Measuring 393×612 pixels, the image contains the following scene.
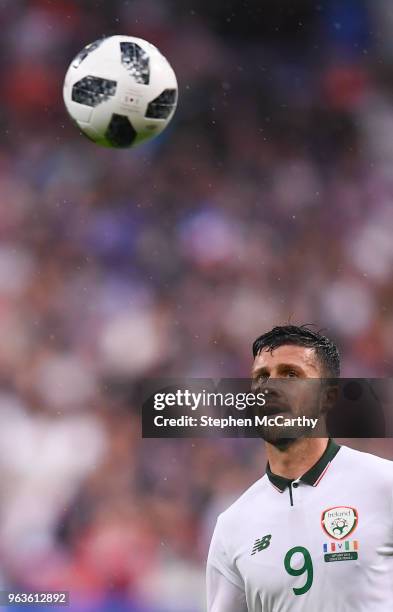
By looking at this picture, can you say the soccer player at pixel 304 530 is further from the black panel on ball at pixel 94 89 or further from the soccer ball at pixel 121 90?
the black panel on ball at pixel 94 89

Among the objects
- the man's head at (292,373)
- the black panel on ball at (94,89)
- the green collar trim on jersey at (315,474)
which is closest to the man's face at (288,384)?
the man's head at (292,373)

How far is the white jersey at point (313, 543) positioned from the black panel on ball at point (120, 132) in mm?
1586

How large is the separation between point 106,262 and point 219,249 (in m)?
0.77

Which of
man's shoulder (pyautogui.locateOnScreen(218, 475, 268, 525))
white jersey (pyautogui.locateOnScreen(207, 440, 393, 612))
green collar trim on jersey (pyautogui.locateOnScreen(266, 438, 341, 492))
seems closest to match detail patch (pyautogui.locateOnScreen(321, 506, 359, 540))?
white jersey (pyautogui.locateOnScreen(207, 440, 393, 612))

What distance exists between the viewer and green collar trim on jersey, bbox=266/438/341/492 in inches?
124

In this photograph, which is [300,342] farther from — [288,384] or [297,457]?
[297,457]

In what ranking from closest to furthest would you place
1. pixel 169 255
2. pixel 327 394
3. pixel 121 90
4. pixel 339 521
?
pixel 339 521 < pixel 327 394 < pixel 121 90 < pixel 169 255

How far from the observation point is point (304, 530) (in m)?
3.09

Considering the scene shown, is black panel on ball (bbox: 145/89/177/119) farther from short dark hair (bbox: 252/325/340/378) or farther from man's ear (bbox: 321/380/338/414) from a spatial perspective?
man's ear (bbox: 321/380/338/414)

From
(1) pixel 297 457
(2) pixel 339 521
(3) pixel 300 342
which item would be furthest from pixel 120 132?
(2) pixel 339 521

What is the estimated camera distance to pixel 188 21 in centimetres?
628

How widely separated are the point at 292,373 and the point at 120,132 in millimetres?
1331

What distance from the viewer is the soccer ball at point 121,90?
3.74 metres

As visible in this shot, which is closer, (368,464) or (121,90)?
(368,464)
